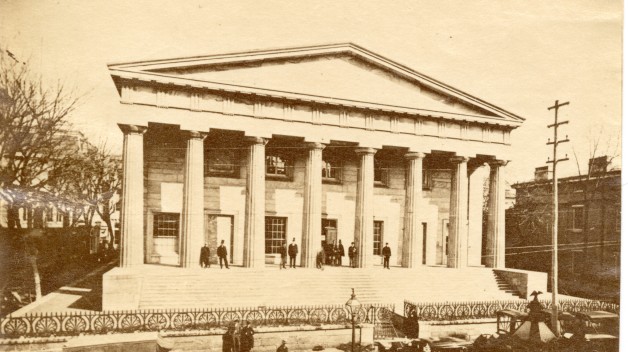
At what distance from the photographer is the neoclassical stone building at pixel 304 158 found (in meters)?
15.8

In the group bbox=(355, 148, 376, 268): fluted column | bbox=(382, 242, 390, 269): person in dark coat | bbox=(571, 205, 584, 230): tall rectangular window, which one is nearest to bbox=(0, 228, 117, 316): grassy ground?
bbox=(355, 148, 376, 268): fluted column

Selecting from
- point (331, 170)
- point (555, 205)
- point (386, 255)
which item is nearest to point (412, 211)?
point (386, 255)

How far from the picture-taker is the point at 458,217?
20.4m

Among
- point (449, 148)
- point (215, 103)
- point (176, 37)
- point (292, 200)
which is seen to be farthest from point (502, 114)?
point (176, 37)

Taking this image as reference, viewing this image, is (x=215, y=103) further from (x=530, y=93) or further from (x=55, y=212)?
(x=530, y=93)

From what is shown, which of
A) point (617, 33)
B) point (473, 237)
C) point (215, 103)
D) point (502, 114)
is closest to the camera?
point (617, 33)

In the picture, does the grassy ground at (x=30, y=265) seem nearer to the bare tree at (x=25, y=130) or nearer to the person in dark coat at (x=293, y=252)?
the bare tree at (x=25, y=130)

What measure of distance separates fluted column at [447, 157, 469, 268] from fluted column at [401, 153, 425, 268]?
191 cm

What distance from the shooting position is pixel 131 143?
15516 mm

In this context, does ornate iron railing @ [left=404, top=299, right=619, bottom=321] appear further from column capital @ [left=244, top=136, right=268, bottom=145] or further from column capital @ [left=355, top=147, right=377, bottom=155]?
column capital @ [left=244, top=136, right=268, bottom=145]

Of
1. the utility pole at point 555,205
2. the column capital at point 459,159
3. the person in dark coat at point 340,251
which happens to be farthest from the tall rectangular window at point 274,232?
the utility pole at point 555,205

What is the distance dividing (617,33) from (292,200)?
42.5 feet

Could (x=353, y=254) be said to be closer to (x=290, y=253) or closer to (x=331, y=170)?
(x=290, y=253)

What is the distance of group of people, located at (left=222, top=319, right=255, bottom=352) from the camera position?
33.3ft
